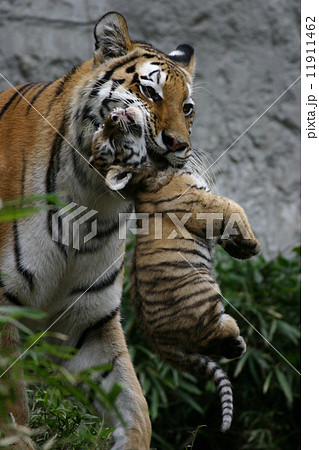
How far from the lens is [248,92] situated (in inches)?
286

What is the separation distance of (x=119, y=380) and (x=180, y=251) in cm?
101

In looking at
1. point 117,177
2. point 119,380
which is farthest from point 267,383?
point 117,177

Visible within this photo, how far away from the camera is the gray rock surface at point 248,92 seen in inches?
279

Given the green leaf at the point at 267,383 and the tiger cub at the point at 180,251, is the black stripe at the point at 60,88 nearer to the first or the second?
the tiger cub at the point at 180,251

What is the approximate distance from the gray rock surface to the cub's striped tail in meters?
4.35

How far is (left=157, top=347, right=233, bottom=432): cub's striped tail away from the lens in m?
2.64

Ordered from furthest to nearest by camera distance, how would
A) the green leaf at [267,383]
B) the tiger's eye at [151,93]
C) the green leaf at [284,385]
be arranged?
the green leaf at [284,385] < the green leaf at [267,383] < the tiger's eye at [151,93]

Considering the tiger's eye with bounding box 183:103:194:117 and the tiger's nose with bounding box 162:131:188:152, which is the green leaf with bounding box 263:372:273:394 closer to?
the tiger's eye with bounding box 183:103:194:117

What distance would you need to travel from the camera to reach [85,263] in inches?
133

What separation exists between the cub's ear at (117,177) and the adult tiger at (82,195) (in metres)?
0.43

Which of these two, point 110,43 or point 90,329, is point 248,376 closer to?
point 90,329

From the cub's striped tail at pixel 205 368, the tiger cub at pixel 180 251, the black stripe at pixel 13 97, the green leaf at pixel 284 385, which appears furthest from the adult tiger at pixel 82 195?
the green leaf at pixel 284 385

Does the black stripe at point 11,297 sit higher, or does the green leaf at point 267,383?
the black stripe at point 11,297

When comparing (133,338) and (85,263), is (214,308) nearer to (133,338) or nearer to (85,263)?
(85,263)
